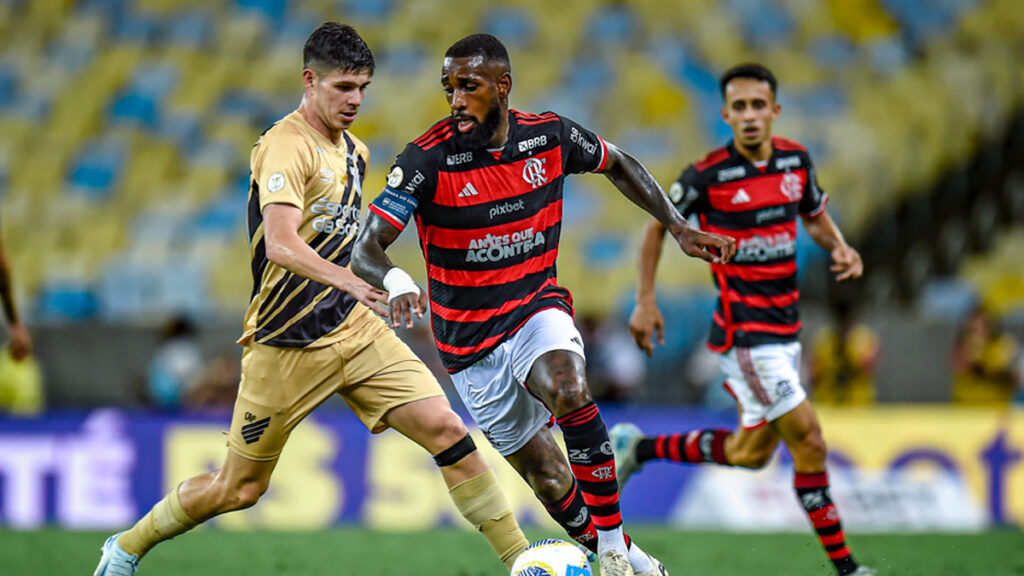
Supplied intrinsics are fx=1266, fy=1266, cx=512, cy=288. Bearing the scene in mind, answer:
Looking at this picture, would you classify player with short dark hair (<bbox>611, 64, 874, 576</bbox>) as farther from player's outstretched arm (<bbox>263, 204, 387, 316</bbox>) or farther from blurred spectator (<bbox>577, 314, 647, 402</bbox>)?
blurred spectator (<bbox>577, 314, 647, 402</bbox>)

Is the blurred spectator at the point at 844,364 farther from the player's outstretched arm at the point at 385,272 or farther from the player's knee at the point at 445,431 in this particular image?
the player's outstretched arm at the point at 385,272

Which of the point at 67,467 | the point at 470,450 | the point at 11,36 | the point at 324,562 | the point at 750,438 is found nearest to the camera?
the point at 470,450

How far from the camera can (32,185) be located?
52.5 feet

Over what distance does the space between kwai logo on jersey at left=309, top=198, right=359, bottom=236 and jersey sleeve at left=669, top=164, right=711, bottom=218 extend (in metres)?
2.20

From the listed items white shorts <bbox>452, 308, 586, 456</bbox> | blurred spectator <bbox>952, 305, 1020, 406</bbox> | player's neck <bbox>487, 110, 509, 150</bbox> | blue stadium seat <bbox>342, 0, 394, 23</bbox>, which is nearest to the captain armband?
white shorts <bbox>452, 308, 586, 456</bbox>

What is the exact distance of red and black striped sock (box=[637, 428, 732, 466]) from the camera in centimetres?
775

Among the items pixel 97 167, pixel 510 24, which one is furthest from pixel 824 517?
pixel 97 167

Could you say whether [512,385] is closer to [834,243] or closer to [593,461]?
[593,461]

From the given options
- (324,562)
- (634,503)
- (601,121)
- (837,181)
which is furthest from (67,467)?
(837,181)

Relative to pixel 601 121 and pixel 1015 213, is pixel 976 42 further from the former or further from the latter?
pixel 601 121

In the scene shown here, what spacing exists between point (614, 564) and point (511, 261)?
1.40 m

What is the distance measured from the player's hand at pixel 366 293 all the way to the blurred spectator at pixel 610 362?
25.3ft

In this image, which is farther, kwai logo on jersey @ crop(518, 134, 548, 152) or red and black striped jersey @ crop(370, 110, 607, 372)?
kwai logo on jersey @ crop(518, 134, 548, 152)

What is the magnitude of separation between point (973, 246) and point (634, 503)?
5986 millimetres
